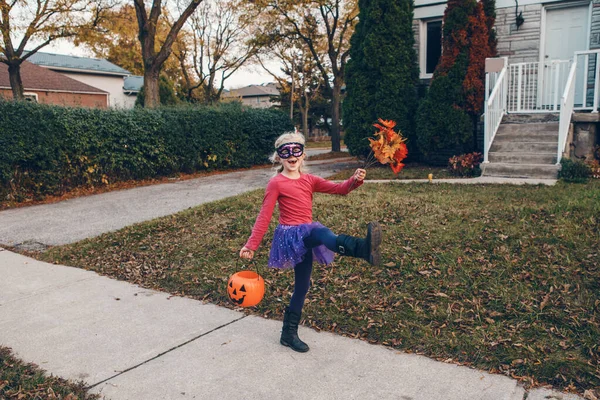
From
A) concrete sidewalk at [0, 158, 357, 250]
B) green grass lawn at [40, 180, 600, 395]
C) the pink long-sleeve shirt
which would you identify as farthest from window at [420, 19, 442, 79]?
the pink long-sleeve shirt

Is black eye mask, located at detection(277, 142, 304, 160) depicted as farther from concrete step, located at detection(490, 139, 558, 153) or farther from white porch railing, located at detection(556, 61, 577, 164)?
concrete step, located at detection(490, 139, 558, 153)

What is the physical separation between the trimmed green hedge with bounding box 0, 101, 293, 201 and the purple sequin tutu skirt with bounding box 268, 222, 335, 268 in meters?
8.33

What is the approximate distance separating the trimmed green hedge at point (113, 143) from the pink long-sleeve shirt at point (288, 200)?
8289 millimetres

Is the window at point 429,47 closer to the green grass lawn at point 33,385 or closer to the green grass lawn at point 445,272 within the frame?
the green grass lawn at point 445,272

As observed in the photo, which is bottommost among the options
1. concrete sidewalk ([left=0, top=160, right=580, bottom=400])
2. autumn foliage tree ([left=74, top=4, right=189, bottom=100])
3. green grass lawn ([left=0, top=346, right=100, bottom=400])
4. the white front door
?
concrete sidewalk ([left=0, top=160, right=580, bottom=400])

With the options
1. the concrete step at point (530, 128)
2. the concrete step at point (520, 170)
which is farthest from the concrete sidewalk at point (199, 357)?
the concrete step at point (530, 128)

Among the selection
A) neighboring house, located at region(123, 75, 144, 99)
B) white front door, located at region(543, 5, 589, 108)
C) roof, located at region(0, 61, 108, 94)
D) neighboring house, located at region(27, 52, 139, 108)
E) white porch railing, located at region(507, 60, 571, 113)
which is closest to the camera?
white porch railing, located at region(507, 60, 571, 113)

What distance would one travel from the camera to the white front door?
11.6 m

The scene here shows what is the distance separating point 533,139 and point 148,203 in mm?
8157

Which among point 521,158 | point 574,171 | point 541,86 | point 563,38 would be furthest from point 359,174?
point 563,38

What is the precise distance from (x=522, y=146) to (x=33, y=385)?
991 centimetres

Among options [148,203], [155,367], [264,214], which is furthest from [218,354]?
[148,203]

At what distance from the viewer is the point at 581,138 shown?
10414mm

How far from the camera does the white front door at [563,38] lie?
11.6 m
